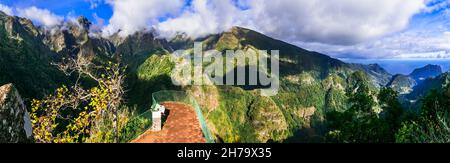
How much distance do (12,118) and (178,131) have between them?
1276 cm

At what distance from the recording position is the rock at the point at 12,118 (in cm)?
934

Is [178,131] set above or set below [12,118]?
below

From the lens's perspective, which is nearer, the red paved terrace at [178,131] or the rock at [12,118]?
the rock at [12,118]

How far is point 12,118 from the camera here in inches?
381

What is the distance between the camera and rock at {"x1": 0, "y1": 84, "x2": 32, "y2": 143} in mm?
9344

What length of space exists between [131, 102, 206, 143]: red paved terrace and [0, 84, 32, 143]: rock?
34.7 ft

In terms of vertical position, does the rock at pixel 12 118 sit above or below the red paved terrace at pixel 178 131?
above

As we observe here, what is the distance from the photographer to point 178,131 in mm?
21984

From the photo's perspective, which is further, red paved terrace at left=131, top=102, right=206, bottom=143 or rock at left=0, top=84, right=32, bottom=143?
red paved terrace at left=131, top=102, right=206, bottom=143

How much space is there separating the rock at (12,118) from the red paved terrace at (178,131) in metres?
10.6

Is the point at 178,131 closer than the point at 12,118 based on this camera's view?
No
